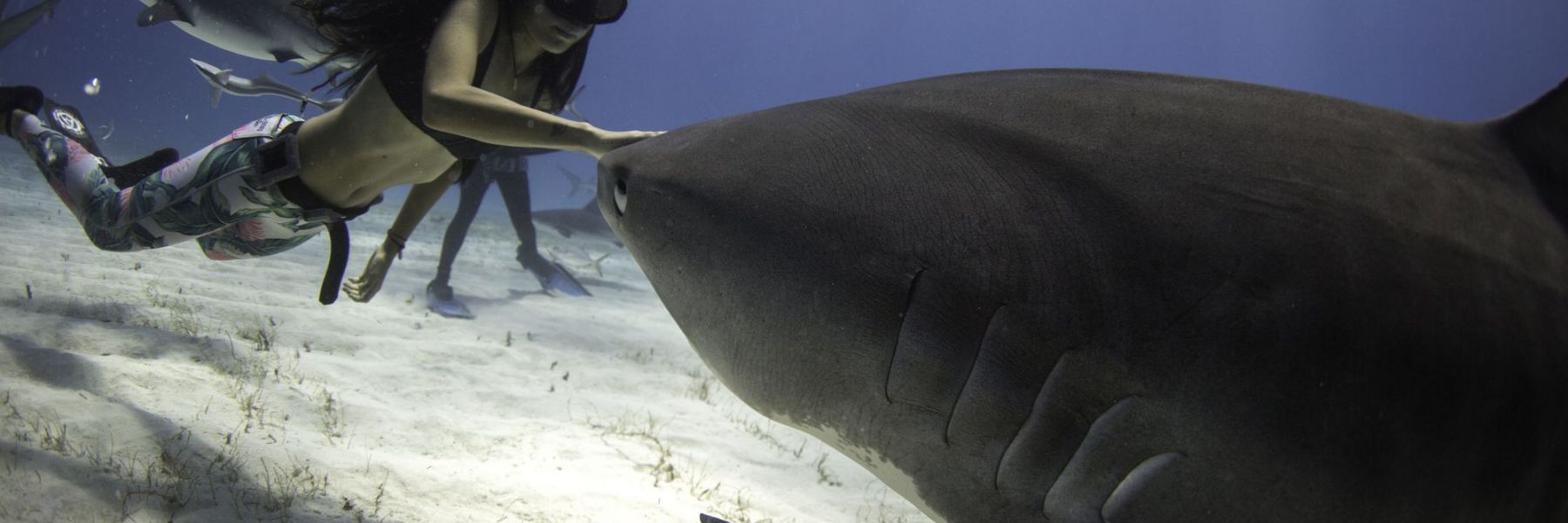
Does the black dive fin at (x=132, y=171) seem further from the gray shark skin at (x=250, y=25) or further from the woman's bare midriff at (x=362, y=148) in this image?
the gray shark skin at (x=250, y=25)

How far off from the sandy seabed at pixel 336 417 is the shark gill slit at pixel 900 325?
192 cm

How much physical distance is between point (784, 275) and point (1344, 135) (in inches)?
40.0

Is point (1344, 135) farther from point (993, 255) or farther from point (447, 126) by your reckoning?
point (447, 126)

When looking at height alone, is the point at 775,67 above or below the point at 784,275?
below

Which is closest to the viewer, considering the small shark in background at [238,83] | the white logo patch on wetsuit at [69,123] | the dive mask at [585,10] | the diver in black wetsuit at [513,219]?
the dive mask at [585,10]

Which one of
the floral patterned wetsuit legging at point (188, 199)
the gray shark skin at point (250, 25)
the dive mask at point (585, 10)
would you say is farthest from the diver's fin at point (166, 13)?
the dive mask at point (585, 10)

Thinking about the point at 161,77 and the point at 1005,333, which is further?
the point at 161,77

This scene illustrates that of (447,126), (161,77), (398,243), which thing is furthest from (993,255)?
(161,77)

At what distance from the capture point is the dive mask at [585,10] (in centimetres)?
248

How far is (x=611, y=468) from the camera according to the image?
3297mm

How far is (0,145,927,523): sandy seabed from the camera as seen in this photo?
2.35 metres

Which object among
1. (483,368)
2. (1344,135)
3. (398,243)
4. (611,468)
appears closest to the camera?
(1344,135)

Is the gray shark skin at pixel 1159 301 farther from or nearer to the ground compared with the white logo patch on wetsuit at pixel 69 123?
farther from the ground

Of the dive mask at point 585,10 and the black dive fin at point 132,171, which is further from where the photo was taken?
the black dive fin at point 132,171
